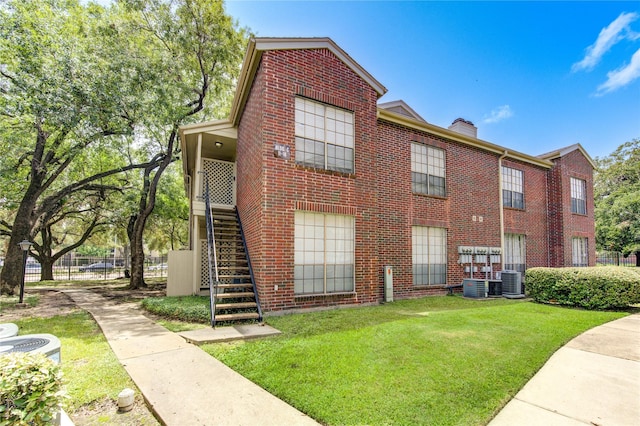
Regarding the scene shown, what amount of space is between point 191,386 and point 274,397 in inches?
42.4

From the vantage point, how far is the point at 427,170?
11281mm

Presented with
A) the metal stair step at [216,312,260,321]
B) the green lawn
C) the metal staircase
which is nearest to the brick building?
the metal staircase

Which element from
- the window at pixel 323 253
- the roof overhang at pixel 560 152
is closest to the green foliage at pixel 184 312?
the window at pixel 323 253

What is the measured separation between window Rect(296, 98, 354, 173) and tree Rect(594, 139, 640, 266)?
24.4 meters

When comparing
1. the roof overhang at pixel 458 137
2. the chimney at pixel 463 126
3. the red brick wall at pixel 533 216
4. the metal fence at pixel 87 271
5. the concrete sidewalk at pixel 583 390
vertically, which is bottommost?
the metal fence at pixel 87 271

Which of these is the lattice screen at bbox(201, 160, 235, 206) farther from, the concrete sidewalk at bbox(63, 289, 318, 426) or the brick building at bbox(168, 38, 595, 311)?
the concrete sidewalk at bbox(63, 289, 318, 426)

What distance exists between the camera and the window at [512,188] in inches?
537

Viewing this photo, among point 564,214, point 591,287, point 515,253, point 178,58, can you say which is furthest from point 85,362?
point 564,214

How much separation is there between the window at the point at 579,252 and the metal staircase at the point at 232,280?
52.9 ft

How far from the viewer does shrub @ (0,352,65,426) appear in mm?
1933

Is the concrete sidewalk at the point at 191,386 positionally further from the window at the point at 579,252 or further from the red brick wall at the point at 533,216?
the window at the point at 579,252

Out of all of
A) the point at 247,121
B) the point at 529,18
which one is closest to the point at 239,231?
the point at 247,121

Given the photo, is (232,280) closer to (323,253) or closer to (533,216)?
(323,253)

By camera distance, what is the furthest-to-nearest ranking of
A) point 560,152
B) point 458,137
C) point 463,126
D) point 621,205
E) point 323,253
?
point 621,205 < point 560,152 < point 463,126 < point 458,137 < point 323,253
